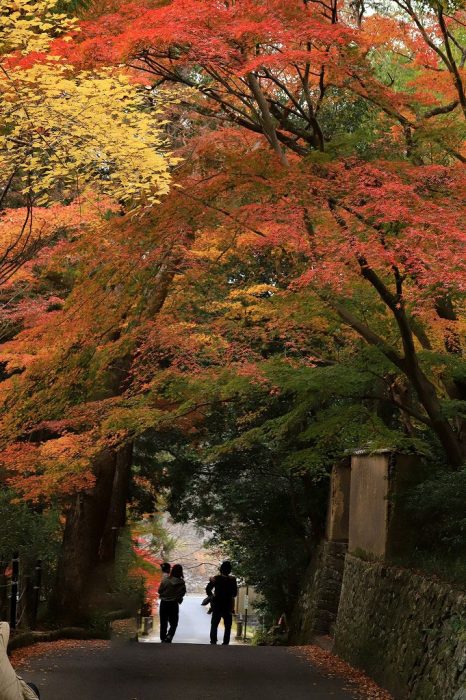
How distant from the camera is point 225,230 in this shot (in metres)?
12.4

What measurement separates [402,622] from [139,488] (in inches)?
556

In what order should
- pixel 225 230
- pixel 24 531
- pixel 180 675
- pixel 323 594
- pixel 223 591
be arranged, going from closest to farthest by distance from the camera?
pixel 180 675, pixel 225 230, pixel 24 531, pixel 223 591, pixel 323 594

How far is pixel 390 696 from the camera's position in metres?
10.4

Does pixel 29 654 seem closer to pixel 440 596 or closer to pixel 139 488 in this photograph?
pixel 440 596

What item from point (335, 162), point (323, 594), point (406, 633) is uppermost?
point (335, 162)

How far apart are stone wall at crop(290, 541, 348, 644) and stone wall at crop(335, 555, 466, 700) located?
3.59 meters

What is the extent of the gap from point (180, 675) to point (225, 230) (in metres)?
5.48

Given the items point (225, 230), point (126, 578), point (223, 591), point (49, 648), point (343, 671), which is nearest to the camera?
point (225, 230)

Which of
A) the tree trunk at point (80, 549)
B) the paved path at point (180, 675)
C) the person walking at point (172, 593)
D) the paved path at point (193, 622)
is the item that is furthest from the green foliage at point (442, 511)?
the paved path at point (193, 622)

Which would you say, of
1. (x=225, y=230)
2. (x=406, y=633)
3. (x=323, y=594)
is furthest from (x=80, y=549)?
(x=406, y=633)

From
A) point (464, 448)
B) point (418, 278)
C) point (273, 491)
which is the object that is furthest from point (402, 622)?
point (273, 491)

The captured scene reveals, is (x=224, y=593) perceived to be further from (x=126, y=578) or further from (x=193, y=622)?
(x=193, y=622)

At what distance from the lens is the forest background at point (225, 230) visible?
1012 cm

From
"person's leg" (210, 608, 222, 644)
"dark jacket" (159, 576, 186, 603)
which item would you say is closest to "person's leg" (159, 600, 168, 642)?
"dark jacket" (159, 576, 186, 603)
